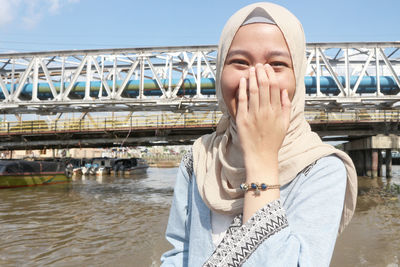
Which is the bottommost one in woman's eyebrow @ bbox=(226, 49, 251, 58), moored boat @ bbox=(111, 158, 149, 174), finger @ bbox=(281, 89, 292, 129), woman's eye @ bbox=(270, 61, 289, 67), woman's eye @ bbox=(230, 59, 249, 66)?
moored boat @ bbox=(111, 158, 149, 174)

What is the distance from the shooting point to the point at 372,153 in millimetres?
28250

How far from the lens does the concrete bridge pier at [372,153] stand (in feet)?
72.5

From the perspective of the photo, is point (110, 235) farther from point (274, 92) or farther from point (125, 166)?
point (125, 166)

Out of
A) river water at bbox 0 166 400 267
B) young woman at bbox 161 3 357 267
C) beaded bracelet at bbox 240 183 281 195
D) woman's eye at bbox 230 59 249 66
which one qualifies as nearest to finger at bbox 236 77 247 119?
young woman at bbox 161 3 357 267

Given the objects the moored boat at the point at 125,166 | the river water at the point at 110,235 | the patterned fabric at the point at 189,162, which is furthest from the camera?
the moored boat at the point at 125,166

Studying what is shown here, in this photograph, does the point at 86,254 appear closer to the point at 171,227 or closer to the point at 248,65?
the point at 171,227

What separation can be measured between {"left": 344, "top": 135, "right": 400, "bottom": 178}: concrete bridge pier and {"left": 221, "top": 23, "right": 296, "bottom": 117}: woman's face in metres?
25.1

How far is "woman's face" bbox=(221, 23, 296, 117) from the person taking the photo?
110 cm

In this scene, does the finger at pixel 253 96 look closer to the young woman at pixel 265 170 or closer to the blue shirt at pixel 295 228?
the young woman at pixel 265 170

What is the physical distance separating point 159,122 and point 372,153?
72.5ft

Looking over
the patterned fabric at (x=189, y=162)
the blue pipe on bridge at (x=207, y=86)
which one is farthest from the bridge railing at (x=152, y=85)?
the patterned fabric at (x=189, y=162)

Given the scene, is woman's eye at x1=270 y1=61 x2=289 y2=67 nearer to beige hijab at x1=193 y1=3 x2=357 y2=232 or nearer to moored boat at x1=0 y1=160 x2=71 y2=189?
beige hijab at x1=193 y1=3 x2=357 y2=232

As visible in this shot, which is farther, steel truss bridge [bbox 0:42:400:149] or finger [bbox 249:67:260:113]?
steel truss bridge [bbox 0:42:400:149]

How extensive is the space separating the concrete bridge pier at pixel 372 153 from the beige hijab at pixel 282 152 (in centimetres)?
2495
